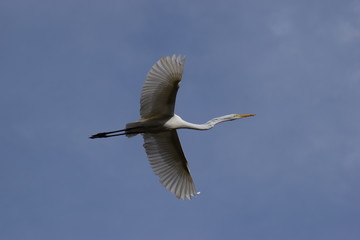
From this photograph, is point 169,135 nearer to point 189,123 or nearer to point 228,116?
point 189,123

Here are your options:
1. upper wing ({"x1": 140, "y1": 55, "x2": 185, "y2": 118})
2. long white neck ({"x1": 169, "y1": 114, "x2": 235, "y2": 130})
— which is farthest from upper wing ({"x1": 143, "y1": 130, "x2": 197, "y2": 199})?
upper wing ({"x1": 140, "y1": 55, "x2": 185, "y2": 118})

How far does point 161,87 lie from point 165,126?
132 centimetres

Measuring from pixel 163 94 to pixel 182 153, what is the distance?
2.27m

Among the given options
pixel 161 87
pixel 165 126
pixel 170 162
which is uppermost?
pixel 161 87

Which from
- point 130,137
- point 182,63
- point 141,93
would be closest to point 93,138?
point 130,137

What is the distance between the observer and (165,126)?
1608 cm

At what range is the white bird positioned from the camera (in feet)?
49.2

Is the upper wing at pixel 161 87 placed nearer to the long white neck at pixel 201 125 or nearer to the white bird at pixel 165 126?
the white bird at pixel 165 126

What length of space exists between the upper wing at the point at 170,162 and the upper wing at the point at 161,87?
1.02 metres

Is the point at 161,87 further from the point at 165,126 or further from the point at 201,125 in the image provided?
the point at 201,125

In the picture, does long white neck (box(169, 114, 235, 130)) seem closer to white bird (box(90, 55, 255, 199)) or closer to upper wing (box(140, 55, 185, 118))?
white bird (box(90, 55, 255, 199))

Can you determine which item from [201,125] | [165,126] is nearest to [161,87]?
[165,126]

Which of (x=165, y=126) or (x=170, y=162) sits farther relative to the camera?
(x=170, y=162)

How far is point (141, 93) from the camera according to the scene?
15477mm
